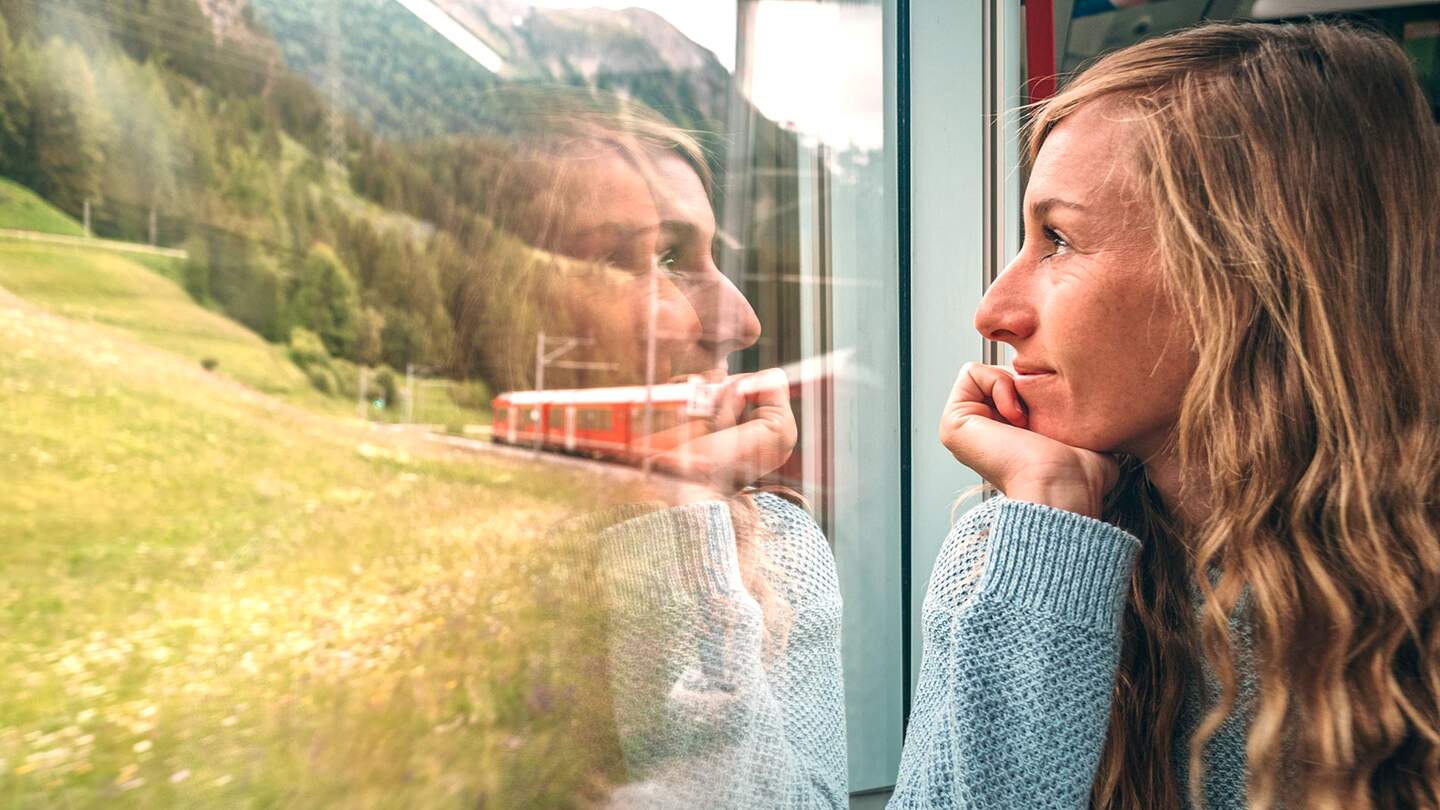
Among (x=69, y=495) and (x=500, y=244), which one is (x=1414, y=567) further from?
(x=69, y=495)

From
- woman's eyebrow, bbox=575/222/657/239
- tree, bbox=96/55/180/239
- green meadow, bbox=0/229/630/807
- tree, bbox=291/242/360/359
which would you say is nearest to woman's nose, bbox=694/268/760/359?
woman's eyebrow, bbox=575/222/657/239

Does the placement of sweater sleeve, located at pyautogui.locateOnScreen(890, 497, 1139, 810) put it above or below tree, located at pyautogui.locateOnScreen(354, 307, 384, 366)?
below

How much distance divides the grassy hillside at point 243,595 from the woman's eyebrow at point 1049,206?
64 cm

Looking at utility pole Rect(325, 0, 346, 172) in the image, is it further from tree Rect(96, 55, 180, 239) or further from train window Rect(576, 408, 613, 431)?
train window Rect(576, 408, 613, 431)

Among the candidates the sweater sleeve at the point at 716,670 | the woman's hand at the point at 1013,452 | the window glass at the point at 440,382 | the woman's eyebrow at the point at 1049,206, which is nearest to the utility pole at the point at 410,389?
the window glass at the point at 440,382

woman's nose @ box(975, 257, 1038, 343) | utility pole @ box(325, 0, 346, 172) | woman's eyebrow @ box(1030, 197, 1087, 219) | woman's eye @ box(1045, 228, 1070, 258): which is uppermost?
utility pole @ box(325, 0, 346, 172)

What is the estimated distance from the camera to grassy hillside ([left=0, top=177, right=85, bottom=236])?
85cm

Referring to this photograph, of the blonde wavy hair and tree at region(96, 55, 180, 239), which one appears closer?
the blonde wavy hair

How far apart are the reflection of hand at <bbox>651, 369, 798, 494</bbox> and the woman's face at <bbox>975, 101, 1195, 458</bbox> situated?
378 mm

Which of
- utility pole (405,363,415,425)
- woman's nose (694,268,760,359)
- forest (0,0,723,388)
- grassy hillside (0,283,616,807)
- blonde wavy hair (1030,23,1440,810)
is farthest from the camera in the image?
utility pole (405,363,415,425)

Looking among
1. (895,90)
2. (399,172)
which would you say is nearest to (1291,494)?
(895,90)

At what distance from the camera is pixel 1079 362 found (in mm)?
783

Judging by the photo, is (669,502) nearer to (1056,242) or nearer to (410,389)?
(410,389)

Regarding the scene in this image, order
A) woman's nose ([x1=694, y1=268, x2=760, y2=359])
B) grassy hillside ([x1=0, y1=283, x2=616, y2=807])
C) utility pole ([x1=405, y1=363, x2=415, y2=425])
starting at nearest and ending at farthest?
grassy hillside ([x1=0, y1=283, x2=616, y2=807])
woman's nose ([x1=694, y1=268, x2=760, y2=359])
utility pole ([x1=405, y1=363, x2=415, y2=425])
